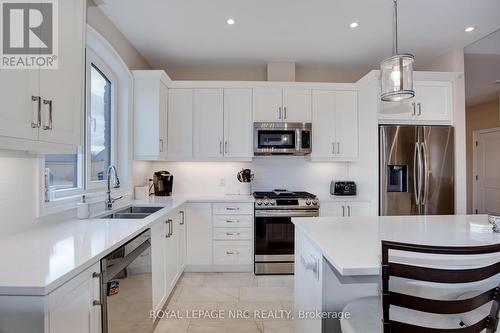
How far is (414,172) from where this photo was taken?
3076 millimetres

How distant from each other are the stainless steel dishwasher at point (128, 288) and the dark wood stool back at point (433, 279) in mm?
1275

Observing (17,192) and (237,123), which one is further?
(237,123)

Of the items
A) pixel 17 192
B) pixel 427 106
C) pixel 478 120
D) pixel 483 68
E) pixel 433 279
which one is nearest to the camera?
pixel 433 279

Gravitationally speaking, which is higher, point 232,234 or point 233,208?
point 233,208

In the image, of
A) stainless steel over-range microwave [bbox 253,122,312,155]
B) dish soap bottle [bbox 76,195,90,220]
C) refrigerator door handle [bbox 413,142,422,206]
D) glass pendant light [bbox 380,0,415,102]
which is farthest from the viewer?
stainless steel over-range microwave [bbox 253,122,312,155]

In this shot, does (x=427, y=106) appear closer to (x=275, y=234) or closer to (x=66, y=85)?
(x=275, y=234)

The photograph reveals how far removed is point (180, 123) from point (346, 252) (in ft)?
9.42

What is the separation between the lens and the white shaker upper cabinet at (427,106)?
10.4ft

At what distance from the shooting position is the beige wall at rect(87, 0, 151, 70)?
2.38 meters

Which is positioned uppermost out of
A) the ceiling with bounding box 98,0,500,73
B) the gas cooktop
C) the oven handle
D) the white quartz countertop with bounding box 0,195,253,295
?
the ceiling with bounding box 98,0,500,73

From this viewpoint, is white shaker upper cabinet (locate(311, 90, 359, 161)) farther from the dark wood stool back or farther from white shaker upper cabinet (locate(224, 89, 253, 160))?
the dark wood stool back

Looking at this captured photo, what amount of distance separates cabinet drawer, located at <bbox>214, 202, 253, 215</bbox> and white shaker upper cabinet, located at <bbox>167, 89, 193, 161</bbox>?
0.82 m

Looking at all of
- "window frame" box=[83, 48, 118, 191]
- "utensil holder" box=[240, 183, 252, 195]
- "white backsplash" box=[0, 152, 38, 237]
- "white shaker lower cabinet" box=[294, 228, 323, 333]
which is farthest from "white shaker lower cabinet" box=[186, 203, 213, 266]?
"white backsplash" box=[0, 152, 38, 237]

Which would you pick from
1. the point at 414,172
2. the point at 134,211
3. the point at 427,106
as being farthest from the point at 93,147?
the point at 427,106
